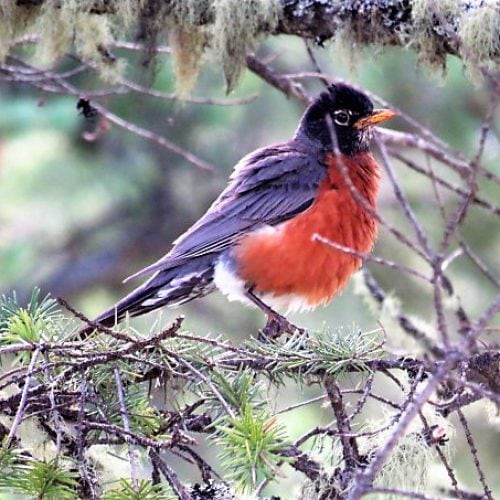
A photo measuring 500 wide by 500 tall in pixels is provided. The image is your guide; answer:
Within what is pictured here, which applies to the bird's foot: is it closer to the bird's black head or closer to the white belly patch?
the white belly patch

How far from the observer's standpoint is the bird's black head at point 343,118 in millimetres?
4270

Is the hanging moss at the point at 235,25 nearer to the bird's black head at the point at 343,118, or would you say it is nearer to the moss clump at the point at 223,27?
the moss clump at the point at 223,27

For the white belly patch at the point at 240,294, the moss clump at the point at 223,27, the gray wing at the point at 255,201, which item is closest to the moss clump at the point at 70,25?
the moss clump at the point at 223,27

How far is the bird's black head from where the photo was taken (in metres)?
4.27

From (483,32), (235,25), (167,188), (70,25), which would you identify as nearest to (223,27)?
(235,25)

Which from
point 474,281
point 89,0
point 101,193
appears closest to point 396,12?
point 89,0

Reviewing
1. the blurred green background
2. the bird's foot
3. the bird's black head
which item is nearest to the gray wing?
the bird's black head

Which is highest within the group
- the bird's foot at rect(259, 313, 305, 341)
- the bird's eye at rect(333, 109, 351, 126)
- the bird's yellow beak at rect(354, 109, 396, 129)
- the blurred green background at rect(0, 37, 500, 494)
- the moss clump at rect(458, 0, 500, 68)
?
the blurred green background at rect(0, 37, 500, 494)

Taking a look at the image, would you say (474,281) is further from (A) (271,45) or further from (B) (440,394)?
(B) (440,394)

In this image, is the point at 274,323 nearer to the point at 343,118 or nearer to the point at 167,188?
the point at 343,118

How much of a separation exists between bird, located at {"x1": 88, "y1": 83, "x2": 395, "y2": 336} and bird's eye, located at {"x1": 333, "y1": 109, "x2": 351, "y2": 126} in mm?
154

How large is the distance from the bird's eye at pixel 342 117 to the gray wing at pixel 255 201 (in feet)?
0.68

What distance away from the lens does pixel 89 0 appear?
3.38 meters

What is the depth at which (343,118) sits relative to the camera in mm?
4367
